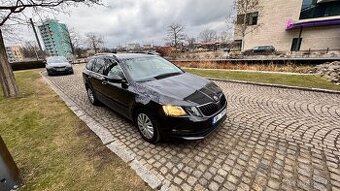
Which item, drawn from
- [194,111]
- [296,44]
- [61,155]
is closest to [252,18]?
[296,44]

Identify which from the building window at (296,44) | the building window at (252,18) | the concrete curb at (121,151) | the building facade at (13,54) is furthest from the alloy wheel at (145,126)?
the building facade at (13,54)

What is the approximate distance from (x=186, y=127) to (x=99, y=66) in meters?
3.41

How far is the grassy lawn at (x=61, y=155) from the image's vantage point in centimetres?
248

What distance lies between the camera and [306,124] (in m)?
4.02

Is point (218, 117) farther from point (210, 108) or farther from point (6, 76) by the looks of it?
point (6, 76)

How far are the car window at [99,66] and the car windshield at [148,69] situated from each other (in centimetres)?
105

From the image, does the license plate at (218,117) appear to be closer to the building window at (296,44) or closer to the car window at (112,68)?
the car window at (112,68)

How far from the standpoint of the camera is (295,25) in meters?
25.9

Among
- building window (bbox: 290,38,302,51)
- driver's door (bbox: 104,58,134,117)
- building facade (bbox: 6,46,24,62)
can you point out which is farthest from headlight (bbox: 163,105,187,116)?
building facade (bbox: 6,46,24,62)

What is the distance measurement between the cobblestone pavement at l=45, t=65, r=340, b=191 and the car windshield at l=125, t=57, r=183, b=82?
128 cm

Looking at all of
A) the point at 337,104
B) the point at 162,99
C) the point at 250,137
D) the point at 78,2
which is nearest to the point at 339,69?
the point at 337,104

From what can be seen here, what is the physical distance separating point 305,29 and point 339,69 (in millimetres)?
23298

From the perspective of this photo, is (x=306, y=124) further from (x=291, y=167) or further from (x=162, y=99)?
(x=162, y=99)

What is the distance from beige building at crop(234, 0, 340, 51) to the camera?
24.3 metres
